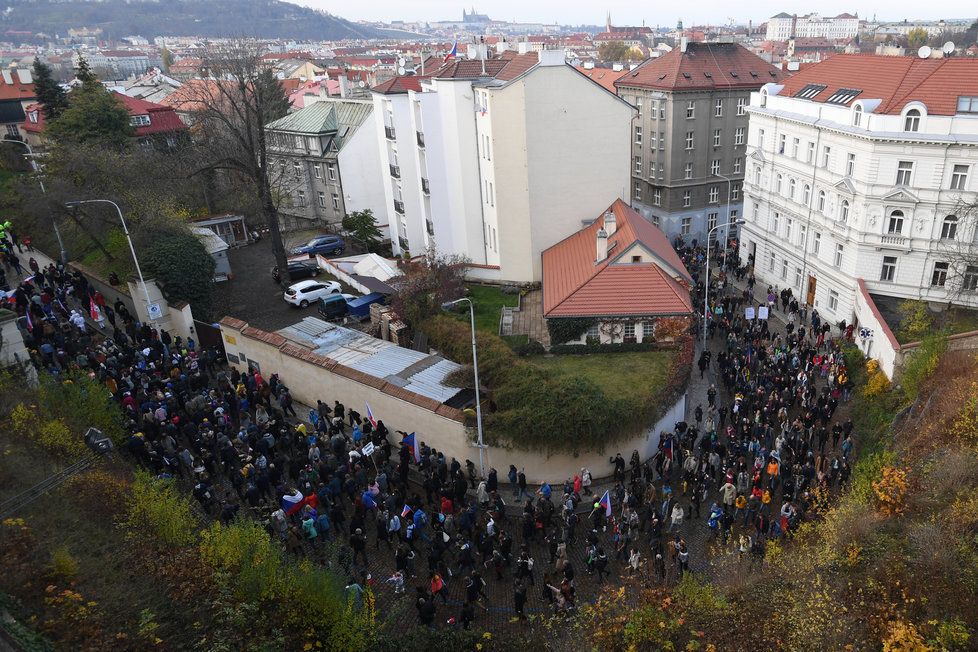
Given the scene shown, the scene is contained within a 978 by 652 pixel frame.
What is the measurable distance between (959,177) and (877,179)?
299 cm

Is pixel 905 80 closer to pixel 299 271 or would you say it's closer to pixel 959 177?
pixel 959 177

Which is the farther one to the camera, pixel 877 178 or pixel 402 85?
pixel 402 85

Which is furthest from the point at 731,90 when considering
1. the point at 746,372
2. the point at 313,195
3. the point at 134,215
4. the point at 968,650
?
the point at 968,650

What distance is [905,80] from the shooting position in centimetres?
2981

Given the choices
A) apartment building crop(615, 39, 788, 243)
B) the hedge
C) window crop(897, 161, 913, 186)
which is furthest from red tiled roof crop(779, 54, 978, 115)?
the hedge

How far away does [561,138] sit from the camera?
1339 inches

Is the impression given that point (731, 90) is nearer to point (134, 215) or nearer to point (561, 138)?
point (561, 138)

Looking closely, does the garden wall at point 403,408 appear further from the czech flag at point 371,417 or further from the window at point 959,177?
the window at point 959,177

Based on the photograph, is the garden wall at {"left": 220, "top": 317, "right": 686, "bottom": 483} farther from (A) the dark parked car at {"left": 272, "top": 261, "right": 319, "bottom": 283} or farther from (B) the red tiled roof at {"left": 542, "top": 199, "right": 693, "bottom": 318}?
(A) the dark parked car at {"left": 272, "top": 261, "right": 319, "bottom": 283}

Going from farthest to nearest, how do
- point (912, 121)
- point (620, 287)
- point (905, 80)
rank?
point (905, 80), point (620, 287), point (912, 121)

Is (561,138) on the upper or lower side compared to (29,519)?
upper

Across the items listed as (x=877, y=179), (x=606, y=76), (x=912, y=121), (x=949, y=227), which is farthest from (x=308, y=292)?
(x=606, y=76)

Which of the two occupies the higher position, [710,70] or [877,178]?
[710,70]

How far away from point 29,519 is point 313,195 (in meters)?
40.1
